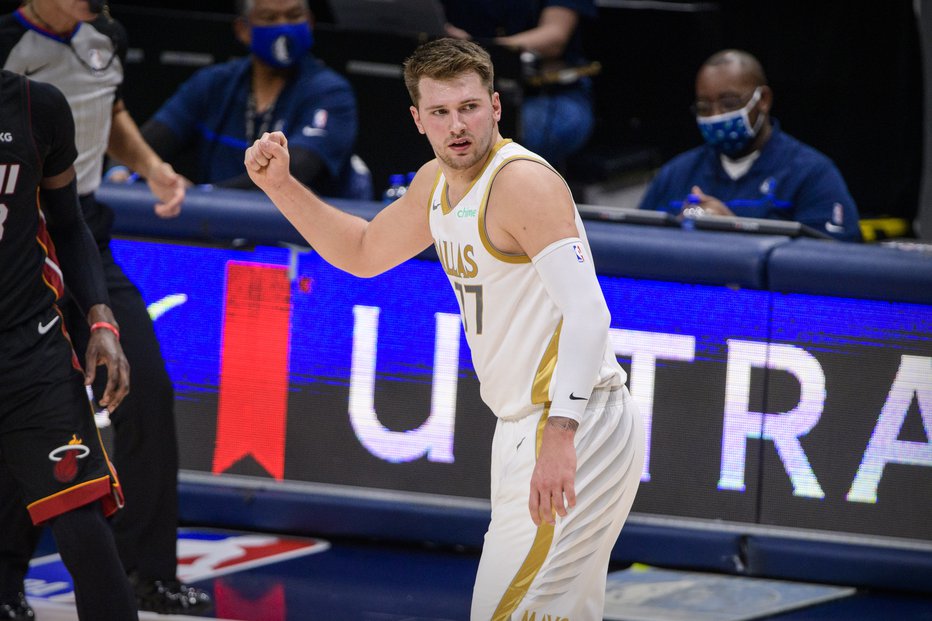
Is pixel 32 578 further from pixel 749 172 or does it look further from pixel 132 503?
pixel 749 172

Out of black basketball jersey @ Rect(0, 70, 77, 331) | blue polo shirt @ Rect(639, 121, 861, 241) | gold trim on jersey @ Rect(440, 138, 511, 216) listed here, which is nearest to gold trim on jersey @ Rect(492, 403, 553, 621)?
gold trim on jersey @ Rect(440, 138, 511, 216)

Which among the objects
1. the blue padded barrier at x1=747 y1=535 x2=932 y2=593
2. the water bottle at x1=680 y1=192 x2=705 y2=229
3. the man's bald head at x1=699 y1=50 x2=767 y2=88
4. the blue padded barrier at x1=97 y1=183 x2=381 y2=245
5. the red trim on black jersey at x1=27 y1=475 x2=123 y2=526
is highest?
the man's bald head at x1=699 y1=50 x2=767 y2=88

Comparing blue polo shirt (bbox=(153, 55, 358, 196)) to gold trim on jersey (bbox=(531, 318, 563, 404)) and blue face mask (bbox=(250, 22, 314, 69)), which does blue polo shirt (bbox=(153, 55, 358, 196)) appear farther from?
gold trim on jersey (bbox=(531, 318, 563, 404))

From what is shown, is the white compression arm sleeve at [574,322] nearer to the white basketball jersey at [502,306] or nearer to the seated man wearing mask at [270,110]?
the white basketball jersey at [502,306]

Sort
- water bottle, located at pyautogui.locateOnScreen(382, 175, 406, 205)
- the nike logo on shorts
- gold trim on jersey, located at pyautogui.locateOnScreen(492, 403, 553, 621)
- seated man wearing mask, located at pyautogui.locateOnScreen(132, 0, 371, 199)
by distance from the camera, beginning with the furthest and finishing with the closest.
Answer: seated man wearing mask, located at pyautogui.locateOnScreen(132, 0, 371, 199)
water bottle, located at pyautogui.locateOnScreen(382, 175, 406, 205)
the nike logo on shorts
gold trim on jersey, located at pyautogui.locateOnScreen(492, 403, 553, 621)

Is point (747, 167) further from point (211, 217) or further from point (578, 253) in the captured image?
point (578, 253)

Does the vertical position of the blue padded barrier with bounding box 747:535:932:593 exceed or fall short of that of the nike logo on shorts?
it falls short

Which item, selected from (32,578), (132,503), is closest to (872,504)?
(132,503)

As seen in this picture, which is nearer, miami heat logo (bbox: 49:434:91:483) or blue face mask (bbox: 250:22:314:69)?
miami heat logo (bbox: 49:434:91:483)

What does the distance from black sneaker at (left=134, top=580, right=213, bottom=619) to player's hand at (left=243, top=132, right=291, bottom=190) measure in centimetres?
162

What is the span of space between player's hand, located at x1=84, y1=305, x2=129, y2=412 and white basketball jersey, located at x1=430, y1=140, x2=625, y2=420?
1073 millimetres

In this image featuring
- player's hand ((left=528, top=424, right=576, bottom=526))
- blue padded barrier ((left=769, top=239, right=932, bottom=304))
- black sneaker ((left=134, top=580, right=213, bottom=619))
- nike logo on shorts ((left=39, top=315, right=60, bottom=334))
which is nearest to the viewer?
player's hand ((left=528, top=424, right=576, bottom=526))

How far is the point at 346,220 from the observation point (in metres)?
4.03

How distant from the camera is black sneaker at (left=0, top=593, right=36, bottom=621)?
464 centimetres
